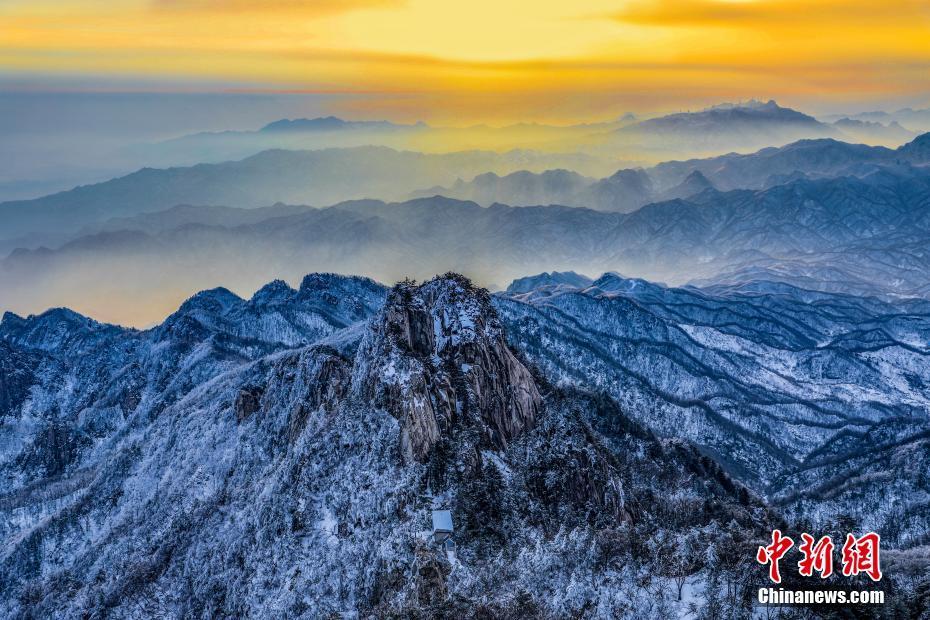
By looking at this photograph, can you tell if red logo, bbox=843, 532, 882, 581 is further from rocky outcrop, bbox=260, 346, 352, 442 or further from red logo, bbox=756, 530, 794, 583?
rocky outcrop, bbox=260, 346, 352, 442

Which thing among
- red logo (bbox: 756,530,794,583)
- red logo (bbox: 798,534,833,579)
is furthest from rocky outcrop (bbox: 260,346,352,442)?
red logo (bbox: 798,534,833,579)

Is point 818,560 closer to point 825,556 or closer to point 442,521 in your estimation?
point 825,556

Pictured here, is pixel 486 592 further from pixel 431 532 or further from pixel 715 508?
pixel 715 508

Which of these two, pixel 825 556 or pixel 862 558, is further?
pixel 825 556

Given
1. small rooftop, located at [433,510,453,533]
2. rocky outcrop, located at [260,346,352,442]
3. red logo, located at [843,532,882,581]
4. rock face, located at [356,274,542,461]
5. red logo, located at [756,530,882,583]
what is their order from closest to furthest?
red logo, located at [843,532,882,581]
red logo, located at [756,530,882,583]
small rooftop, located at [433,510,453,533]
rock face, located at [356,274,542,461]
rocky outcrop, located at [260,346,352,442]

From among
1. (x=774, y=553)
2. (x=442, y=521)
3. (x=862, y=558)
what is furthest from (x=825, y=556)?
(x=442, y=521)

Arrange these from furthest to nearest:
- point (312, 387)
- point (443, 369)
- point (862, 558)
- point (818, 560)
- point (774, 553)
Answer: point (312, 387), point (443, 369), point (774, 553), point (818, 560), point (862, 558)

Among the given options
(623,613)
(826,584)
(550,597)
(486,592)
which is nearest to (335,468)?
(486,592)

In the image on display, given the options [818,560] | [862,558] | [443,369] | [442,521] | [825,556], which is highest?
[443,369]

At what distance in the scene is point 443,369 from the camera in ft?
524

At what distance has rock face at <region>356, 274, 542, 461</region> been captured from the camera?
505 ft

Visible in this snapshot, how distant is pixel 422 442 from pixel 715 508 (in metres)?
54.6

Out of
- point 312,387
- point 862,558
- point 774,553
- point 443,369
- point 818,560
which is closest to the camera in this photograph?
point 862,558

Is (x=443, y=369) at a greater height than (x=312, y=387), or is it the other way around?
(x=443, y=369)
